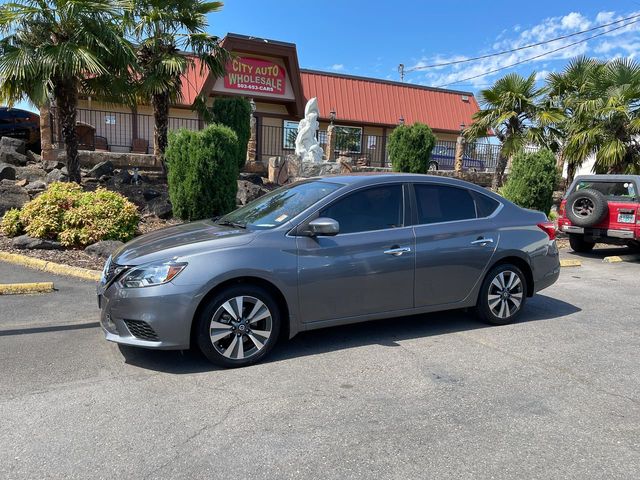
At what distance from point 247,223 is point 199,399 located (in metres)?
1.74

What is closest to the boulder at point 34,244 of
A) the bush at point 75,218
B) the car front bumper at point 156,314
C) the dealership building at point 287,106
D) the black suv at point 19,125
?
the bush at point 75,218

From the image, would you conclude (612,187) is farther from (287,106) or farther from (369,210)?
(287,106)

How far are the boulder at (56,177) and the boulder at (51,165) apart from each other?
109 centimetres

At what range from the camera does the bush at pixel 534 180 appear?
12547mm

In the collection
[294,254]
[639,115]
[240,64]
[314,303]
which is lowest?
[314,303]

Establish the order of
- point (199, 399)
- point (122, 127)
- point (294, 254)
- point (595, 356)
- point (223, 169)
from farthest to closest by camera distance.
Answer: point (122, 127), point (223, 169), point (595, 356), point (294, 254), point (199, 399)

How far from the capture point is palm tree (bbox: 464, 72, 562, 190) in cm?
1598

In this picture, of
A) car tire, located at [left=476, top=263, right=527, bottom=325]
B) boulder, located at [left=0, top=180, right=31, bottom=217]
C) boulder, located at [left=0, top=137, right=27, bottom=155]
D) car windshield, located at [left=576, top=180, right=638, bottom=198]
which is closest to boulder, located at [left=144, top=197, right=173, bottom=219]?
boulder, located at [left=0, top=180, right=31, bottom=217]

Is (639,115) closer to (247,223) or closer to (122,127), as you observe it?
(247,223)

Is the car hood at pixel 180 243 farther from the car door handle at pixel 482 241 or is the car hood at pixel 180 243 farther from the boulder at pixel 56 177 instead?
the boulder at pixel 56 177

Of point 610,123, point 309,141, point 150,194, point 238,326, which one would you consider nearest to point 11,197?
point 150,194

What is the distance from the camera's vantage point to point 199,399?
3.72 m

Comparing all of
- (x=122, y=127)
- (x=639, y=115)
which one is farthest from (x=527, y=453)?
(x=122, y=127)

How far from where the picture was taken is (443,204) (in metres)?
5.30
